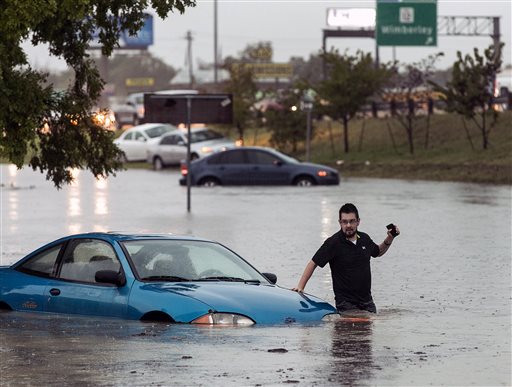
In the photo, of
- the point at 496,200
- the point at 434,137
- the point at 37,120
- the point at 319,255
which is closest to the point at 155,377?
the point at 319,255

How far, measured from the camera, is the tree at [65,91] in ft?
57.8

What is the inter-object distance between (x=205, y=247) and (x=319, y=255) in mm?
1221

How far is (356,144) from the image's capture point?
228ft

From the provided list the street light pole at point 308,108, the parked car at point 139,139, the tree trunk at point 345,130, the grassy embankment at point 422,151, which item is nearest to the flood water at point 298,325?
the grassy embankment at point 422,151

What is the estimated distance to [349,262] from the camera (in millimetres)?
14477

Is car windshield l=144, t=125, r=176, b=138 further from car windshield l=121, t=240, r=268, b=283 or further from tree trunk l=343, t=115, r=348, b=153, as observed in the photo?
car windshield l=121, t=240, r=268, b=283

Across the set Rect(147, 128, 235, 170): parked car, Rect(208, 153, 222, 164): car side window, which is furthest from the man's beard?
Rect(147, 128, 235, 170): parked car

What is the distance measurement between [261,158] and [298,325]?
37868mm

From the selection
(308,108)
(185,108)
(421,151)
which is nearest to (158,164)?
(308,108)

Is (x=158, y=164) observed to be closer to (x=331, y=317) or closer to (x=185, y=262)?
(x=185, y=262)

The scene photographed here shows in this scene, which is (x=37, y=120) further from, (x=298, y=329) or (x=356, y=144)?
(x=356, y=144)

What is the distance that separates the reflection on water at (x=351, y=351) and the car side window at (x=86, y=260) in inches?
87.4

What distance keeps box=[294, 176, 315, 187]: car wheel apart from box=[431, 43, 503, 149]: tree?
9.93 meters

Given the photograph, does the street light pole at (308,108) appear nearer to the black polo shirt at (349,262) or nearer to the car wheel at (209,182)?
the car wheel at (209,182)
